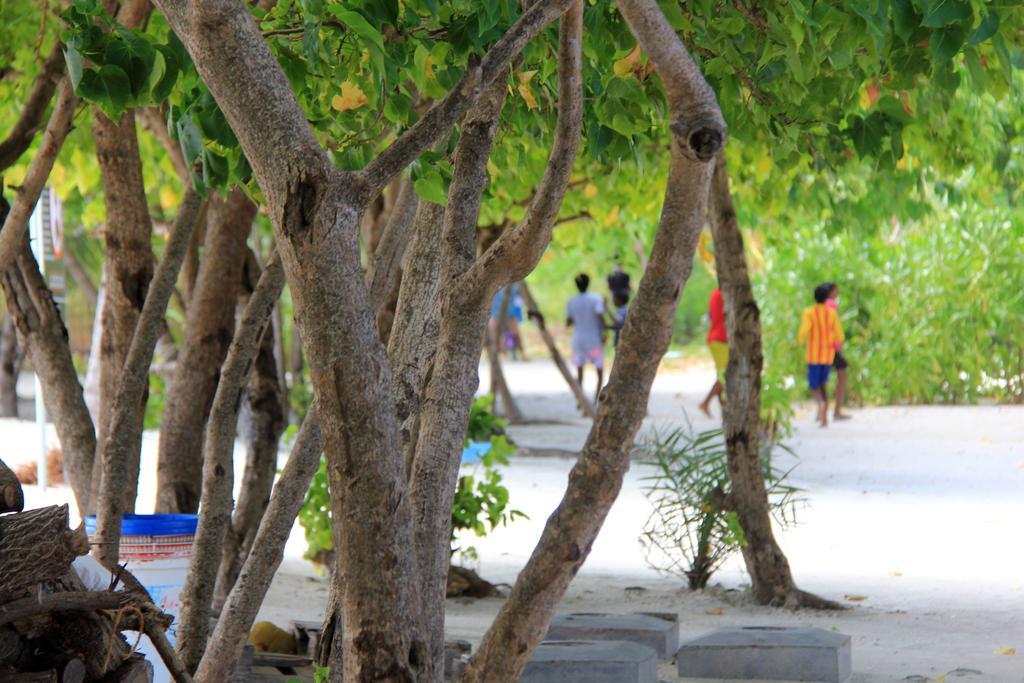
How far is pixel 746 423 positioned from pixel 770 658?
5.85 ft

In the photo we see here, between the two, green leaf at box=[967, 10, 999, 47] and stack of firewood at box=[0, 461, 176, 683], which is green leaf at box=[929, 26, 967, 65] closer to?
green leaf at box=[967, 10, 999, 47]

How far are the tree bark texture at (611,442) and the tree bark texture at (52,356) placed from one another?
8.31 ft

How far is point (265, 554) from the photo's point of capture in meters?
3.43

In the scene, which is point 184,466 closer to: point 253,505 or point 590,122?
point 253,505

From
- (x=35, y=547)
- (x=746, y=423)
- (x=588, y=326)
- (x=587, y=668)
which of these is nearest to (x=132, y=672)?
(x=35, y=547)

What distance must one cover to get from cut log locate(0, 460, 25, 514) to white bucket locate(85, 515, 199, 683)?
1.54 meters

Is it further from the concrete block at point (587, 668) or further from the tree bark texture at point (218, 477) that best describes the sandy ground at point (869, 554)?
the tree bark texture at point (218, 477)

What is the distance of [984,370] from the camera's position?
15.8 meters

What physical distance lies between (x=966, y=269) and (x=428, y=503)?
14.7 metres

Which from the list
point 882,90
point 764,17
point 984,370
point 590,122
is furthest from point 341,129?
point 984,370

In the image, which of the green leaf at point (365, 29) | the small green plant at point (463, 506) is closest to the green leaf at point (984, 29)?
the green leaf at point (365, 29)

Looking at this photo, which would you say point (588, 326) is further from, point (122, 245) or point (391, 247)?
point (391, 247)

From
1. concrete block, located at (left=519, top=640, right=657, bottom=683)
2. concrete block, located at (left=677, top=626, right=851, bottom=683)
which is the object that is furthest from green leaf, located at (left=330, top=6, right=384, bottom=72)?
concrete block, located at (left=677, top=626, right=851, bottom=683)

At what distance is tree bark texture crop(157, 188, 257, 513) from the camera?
16.5 ft
